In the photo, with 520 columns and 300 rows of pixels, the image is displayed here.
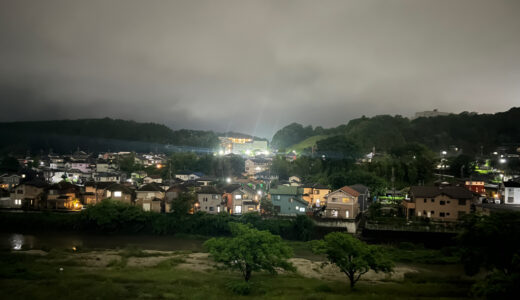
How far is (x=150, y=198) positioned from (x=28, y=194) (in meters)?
11.9

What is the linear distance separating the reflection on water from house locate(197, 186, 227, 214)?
14.2ft

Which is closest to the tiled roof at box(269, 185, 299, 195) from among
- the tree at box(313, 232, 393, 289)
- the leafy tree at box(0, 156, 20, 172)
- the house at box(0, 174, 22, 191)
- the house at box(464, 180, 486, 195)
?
the tree at box(313, 232, 393, 289)

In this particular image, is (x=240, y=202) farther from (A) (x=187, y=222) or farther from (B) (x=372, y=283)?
(B) (x=372, y=283)

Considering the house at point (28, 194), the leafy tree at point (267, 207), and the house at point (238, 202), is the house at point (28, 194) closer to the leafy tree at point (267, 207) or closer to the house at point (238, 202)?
the house at point (238, 202)

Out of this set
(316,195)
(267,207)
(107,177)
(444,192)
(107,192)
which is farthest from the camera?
(107,177)

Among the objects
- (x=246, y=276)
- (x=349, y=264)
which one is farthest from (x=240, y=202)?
(x=349, y=264)

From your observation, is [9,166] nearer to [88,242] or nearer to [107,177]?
[107,177]

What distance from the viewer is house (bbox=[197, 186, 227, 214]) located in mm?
28672

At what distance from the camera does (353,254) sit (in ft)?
46.4

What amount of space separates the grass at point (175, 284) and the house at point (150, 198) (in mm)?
11442

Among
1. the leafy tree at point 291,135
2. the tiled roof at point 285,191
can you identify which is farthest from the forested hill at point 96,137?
the tiled roof at point 285,191

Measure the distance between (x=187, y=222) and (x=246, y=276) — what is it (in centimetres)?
1227

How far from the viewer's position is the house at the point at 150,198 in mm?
29312

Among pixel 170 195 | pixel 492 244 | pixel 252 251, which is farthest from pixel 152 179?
pixel 492 244
